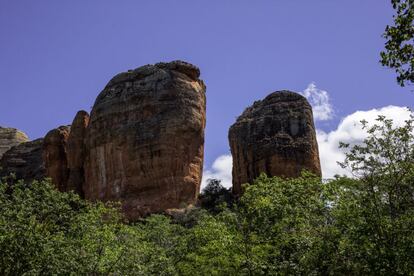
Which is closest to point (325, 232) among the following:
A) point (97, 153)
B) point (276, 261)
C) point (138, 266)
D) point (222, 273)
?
point (276, 261)

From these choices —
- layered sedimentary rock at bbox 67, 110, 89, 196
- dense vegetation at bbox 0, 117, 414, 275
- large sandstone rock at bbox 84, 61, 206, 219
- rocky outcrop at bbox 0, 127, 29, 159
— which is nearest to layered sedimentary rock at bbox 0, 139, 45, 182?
layered sedimentary rock at bbox 67, 110, 89, 196

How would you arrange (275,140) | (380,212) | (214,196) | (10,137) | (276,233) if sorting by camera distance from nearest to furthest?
(380,212), (276,233), (275,140), (214,196), (10,137)

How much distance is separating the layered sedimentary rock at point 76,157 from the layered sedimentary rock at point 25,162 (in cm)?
1606

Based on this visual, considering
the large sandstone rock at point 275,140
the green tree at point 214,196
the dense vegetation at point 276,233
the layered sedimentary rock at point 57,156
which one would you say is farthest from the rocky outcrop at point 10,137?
the dense vegetation at point 276,233

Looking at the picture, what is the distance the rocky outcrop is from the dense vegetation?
275 feet

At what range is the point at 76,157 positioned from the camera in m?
61.8

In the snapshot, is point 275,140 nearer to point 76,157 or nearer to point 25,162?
point 76,157

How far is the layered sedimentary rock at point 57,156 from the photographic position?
65.1 meters

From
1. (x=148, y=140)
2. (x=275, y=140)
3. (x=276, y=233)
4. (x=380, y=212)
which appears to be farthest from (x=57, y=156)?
(x=380, y=212)

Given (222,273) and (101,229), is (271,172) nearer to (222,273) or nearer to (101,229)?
(101,229)

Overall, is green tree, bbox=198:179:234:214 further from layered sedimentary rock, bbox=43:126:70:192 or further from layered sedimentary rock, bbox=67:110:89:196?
layered sedimentary rock, bbox=43:126:70:192

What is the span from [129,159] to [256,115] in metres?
14.3

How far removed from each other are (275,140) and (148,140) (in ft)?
41.2

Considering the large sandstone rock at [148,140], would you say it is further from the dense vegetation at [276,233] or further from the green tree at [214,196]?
the dense vegetation at [276,233]
